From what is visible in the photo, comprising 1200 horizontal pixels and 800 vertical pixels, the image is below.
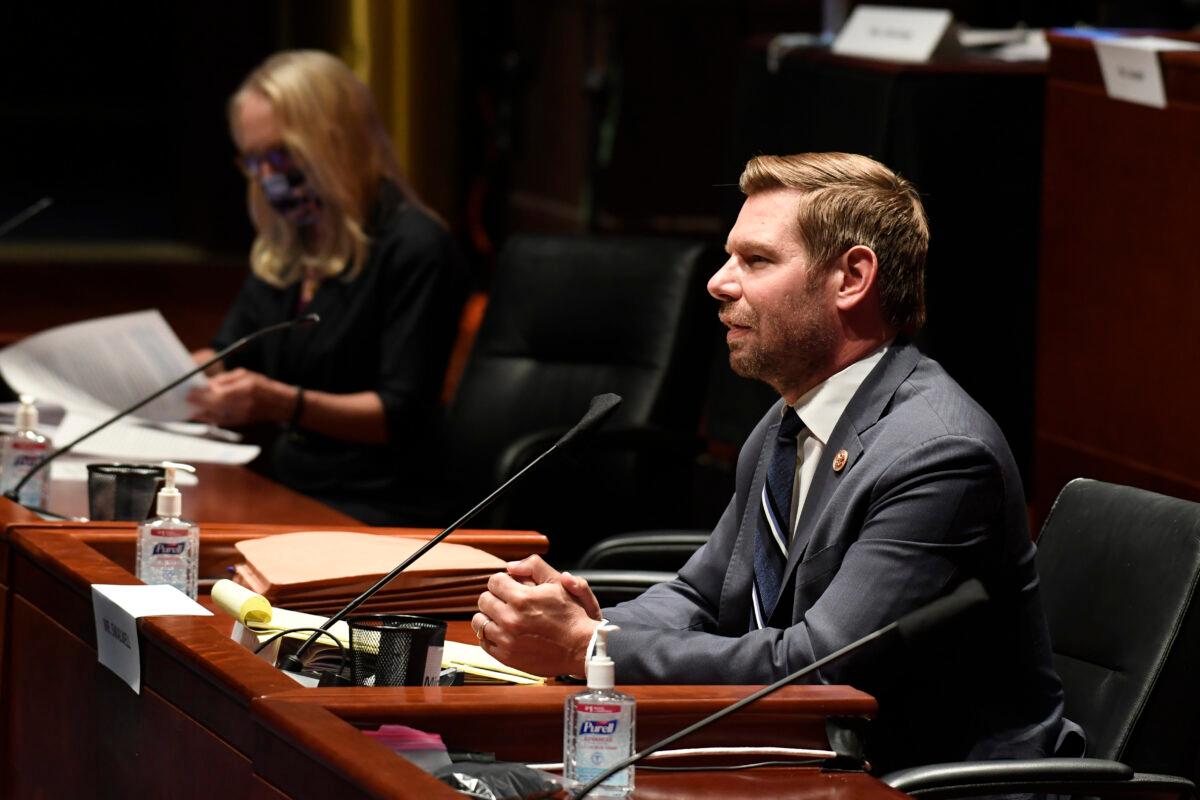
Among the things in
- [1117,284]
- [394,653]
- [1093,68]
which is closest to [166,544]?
[394,653]

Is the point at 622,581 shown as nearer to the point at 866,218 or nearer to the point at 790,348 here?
the point at 790,348

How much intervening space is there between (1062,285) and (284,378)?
5.09ft

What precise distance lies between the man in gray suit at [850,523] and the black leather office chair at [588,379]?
1.39 metres

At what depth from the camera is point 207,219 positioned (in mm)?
8758

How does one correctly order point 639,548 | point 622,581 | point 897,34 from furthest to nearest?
1. point 897,34
2. point 639,548
3. point 622,581

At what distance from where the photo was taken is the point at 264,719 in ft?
5.31

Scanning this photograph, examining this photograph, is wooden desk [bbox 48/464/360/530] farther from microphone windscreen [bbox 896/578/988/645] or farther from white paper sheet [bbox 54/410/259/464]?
microphone windscreen [bbox 896/578/988/645]

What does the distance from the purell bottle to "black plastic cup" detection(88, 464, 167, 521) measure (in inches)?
10.4

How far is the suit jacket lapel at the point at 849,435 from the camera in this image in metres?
2.11

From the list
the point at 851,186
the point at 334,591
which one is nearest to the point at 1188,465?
the point at 851,186

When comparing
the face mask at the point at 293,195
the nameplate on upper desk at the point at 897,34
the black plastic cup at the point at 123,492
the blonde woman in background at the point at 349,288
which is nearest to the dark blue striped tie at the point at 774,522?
the black plastic cup at the point at 123,492

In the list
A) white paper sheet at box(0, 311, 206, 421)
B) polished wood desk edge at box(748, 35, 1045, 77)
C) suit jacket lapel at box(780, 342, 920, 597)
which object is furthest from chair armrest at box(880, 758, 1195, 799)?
polished wood desk edge at box(748, 35, 1045, 77)

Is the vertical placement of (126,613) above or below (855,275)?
below

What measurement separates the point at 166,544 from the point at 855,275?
87cm
